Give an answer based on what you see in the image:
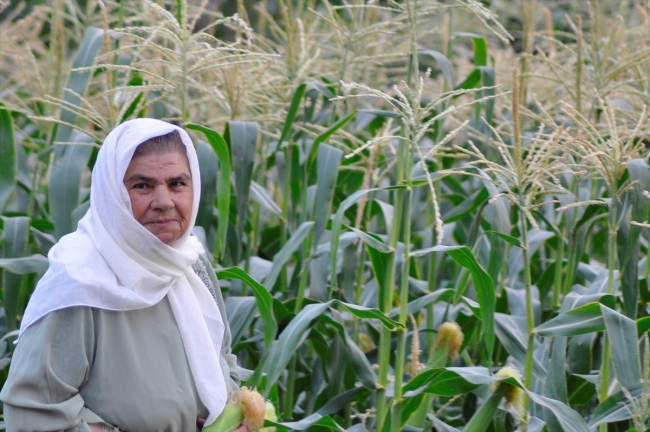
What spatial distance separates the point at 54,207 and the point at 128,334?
1.25 meters

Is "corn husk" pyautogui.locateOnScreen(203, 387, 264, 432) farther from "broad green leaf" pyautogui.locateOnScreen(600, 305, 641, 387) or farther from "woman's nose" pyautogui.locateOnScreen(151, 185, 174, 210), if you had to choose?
"broad green leaf" pyautogui.locateOnScreen(600, 305, 641, 387)

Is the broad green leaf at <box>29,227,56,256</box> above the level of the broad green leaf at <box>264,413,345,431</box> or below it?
above

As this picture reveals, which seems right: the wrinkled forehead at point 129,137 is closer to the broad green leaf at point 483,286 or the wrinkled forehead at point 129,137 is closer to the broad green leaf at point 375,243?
the broad green leaf at point 375,243

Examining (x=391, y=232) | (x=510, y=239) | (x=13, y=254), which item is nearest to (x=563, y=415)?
(x=510, y=239)

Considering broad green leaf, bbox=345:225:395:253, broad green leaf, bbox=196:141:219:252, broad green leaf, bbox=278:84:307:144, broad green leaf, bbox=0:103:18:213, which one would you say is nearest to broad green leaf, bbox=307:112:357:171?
broad green leaf, bbox=278:84:307:144

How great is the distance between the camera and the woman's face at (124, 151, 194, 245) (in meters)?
2.05

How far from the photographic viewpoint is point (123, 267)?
6.52 feet

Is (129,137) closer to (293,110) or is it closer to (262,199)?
(293,110)

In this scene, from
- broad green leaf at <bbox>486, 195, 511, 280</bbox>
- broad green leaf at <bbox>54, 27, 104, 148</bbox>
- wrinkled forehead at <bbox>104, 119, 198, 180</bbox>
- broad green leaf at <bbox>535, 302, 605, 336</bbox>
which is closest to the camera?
wrinkled forehead at <bbox>104, 119, 198, 180</bbox>

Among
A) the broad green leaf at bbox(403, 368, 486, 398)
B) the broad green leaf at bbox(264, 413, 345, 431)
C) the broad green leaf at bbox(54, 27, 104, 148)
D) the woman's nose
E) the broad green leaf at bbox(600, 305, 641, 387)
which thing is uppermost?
the broad green leaf at bbox(54, 27, 104, 148)

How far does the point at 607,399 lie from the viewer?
8.54 feet

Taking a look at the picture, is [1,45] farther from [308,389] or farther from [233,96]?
[308,389]

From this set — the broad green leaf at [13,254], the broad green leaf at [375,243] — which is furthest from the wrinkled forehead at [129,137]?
the broad green leaf at [13,254]

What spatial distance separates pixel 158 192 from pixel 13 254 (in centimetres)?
122
